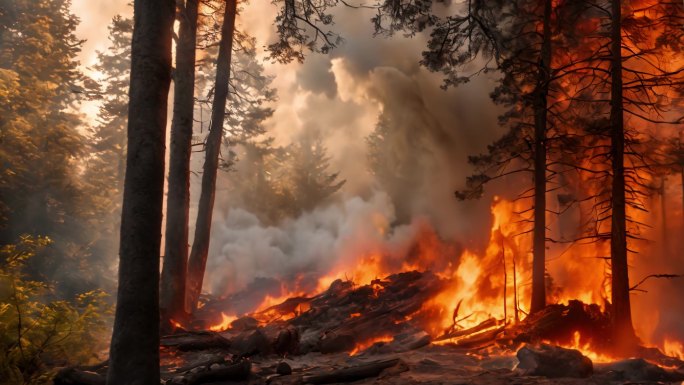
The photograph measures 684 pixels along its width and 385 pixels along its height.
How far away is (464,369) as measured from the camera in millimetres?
8367

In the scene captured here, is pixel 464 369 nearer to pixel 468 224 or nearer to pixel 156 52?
pixel 156 52

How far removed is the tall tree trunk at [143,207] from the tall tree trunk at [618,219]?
9750mm

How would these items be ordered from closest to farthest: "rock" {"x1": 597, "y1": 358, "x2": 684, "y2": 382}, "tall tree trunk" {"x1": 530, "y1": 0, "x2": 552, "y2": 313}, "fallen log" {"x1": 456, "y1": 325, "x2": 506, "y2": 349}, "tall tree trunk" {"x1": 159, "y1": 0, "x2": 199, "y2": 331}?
"rock" {"x1": 597, "y1": 358, "x2": 684, "y2": 382}
"fallen log" {"x1": 456, "y1": 325, "x2": 506, "y2": 349}
"tall tree trunk" {"x1": 159, "y1": 0, "x2": 199, "y2": 331}
"tall tree trunk" {"x1": 530, "y1": 0, "x2": 552, "y2": 313}

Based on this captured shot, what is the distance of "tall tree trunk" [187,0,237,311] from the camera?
541 inches

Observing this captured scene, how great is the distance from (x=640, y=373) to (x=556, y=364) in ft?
4.47

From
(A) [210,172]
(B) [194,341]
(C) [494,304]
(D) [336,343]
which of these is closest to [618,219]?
(C) [494,304]

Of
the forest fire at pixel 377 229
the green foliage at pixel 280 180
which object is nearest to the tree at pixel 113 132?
the forest fire at pixel 377 229

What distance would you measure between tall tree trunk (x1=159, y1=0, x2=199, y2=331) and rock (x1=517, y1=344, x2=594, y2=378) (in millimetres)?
8226

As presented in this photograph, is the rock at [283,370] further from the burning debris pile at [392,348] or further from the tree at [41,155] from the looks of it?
the tree at [41,155]

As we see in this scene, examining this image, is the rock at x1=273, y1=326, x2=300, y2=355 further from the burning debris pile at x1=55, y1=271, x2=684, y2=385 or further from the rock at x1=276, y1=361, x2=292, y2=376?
the rock at x1=276, y1=361, x2=292, y2=376

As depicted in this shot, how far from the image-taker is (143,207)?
488cm

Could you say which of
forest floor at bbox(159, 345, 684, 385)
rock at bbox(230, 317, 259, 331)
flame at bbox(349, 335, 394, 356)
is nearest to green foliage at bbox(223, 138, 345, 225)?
rock at bbox(230, 317, 259, 331)

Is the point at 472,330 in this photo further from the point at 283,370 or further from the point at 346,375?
the point at 283,370

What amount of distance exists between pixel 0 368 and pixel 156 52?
155 inches
